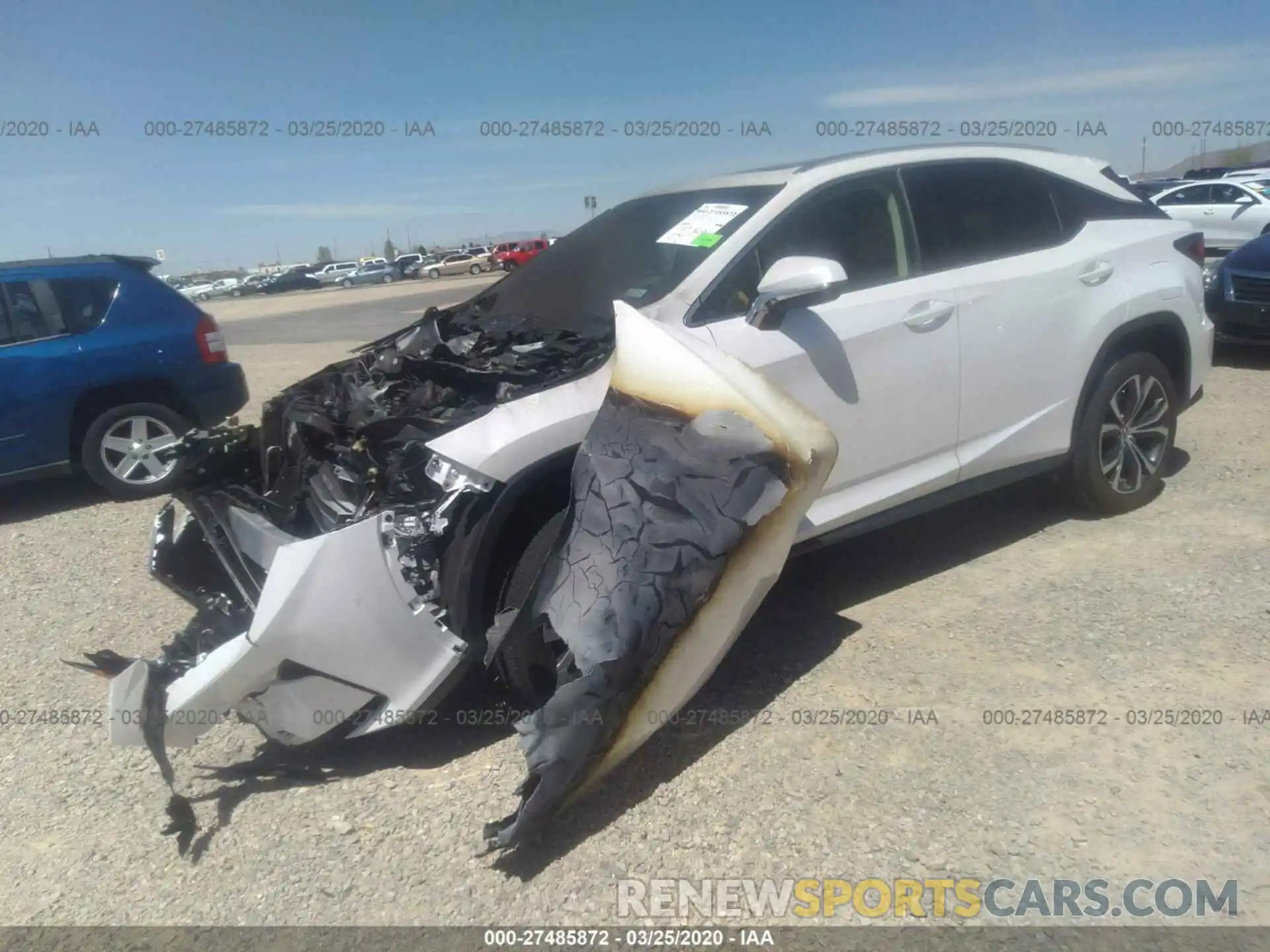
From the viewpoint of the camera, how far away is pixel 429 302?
24344 millimetres

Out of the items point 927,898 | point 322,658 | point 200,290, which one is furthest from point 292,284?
point 927,898

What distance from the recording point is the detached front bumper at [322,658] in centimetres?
255

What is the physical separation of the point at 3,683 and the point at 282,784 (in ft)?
5.42

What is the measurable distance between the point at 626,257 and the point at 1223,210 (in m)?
15.1

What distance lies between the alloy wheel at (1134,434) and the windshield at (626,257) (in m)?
2.03

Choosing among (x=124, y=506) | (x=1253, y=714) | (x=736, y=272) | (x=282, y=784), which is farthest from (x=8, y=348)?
(x=1253, y=714)

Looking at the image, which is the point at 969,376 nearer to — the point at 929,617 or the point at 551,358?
the point at 929,617

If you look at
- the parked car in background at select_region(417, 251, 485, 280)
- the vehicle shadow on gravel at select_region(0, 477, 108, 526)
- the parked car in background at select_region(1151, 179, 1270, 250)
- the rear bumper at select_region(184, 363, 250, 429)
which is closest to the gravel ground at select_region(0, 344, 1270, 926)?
the vehicle shadow on gravel at select_region(0, 477, 108, 526)

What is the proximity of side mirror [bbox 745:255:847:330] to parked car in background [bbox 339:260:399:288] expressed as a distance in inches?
1781

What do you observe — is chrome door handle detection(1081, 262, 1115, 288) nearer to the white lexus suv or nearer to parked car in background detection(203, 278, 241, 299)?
the white lexus suv

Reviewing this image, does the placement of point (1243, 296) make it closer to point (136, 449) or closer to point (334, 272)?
point (136, 449)

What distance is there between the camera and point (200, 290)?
2131 inches

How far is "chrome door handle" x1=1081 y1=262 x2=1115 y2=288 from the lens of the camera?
408 cm

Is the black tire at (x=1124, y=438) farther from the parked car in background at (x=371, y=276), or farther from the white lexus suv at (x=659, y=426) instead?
the parked car in background at (x=371, y=276)
